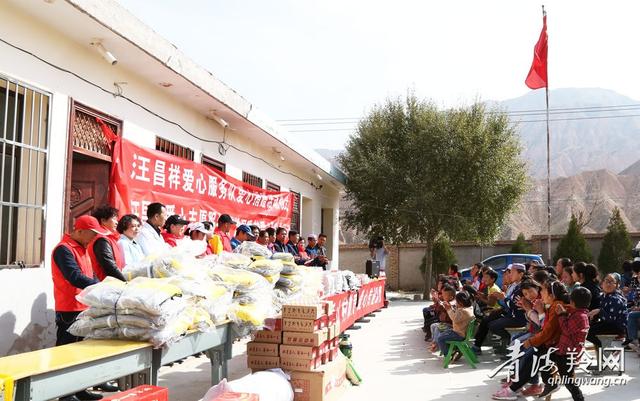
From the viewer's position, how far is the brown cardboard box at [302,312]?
16.9ft

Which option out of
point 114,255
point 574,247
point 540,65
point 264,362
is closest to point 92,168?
point 114,255

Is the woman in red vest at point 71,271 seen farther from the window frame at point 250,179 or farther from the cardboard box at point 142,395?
the window frame at point 250,179

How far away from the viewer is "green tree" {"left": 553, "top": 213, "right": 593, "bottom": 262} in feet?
70.9

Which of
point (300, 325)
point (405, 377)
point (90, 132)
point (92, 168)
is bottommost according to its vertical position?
point (405, 377)

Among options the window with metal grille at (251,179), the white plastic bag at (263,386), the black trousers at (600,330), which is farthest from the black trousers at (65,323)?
the window with metal grille at (251,179)

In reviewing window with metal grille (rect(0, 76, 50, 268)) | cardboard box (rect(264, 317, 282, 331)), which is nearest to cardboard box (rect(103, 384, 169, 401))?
cardboard box (rect(264, 317, 282, 331))

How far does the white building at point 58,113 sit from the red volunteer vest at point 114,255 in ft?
2.92

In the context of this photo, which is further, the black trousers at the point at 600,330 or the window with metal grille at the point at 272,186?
the window with metal grille at the point at 272,186

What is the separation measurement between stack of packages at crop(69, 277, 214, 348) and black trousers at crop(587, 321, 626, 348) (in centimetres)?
507

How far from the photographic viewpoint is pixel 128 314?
3611 millimetres

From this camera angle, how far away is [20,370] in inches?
104

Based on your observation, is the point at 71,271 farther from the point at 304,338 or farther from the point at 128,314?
the point at 304,338

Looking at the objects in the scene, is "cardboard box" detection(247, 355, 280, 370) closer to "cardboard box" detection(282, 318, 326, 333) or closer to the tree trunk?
"cardboard box" detection(282, 318, 326, 333)

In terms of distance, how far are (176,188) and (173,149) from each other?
0.82 meters
